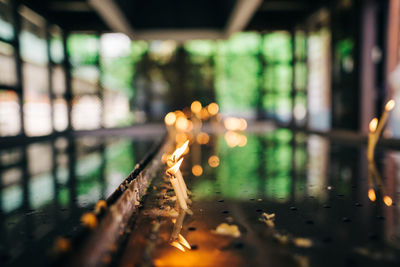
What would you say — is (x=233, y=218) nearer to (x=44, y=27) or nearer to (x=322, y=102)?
(x=44, y=27)

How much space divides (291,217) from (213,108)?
31.9ft

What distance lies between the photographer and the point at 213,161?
3543 millimetres

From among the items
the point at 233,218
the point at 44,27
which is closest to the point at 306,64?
the point at 44,27

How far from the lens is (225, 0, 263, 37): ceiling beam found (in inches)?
252

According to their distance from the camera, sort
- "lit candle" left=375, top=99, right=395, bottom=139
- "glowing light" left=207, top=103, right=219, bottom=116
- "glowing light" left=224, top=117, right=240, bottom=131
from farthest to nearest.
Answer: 1. "glowing light" left=207, top=103, right=219, bottom=116
2. "glowing light" left=224, top=117, right=240, bottom=131
3. "lit candle" left=375, top=99, right=395, bottom=139

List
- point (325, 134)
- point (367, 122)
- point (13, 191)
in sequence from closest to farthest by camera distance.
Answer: point (13, 191), point (367, 122), point (325, 134)

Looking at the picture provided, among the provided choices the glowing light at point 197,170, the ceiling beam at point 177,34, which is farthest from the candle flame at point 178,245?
the ceiling beam at point 177,34

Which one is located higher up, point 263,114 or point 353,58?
point 353,58

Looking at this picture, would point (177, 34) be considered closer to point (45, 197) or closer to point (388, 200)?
point (45, 197)

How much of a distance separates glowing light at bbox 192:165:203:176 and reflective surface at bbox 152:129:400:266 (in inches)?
0.8

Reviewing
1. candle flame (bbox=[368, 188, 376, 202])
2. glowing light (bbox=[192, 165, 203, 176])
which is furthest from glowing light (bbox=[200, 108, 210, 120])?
candle flame (bbox=[368, 188, 376, 202])

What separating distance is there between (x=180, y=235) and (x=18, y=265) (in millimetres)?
658

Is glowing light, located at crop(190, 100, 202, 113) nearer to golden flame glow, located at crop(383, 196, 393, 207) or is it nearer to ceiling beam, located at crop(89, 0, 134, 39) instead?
ceiling beam, located at crop(89, 0, 134, 39)

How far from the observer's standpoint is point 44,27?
8531 millimetres
